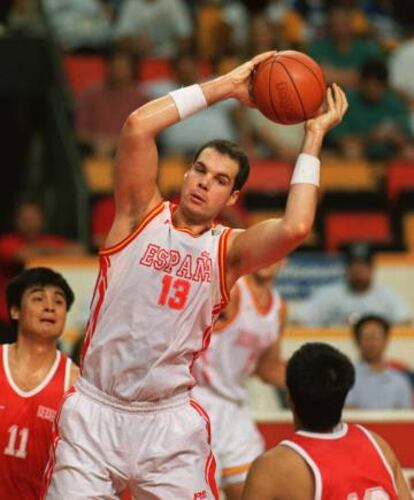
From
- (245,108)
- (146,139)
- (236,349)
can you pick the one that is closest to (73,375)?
(146,139)

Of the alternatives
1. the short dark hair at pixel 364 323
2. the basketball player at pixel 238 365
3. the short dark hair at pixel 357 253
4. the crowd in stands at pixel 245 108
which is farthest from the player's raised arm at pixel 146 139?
the short dark hair at pixel 357 253

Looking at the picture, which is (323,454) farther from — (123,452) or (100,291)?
(100,291)

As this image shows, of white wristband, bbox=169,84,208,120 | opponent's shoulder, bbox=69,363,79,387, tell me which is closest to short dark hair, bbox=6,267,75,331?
opponent's shoulder, bbox=69,363,79,387

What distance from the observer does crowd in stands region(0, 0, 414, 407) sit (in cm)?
1138

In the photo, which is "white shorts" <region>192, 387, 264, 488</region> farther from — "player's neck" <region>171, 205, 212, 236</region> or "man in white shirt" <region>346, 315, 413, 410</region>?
"player's neck" <region>171, 205, 212, 236</region>

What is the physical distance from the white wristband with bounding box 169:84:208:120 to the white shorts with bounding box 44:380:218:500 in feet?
3.88

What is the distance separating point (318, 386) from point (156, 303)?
2.45ft

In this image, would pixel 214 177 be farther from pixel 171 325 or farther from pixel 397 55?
pixel 397 55

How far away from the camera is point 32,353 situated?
6578 millimetres

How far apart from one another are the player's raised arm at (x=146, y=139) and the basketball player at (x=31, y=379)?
2.71 feet

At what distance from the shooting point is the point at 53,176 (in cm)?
1288

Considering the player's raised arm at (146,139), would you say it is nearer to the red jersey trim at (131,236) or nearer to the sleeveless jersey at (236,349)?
the red jersey trim at (131,236)

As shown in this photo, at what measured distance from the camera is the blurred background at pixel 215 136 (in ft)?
36.8

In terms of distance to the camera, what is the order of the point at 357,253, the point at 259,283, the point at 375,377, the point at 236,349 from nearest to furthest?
the point at 236,349, the point at 259,283, the point at 375,377, the point at 357,253
